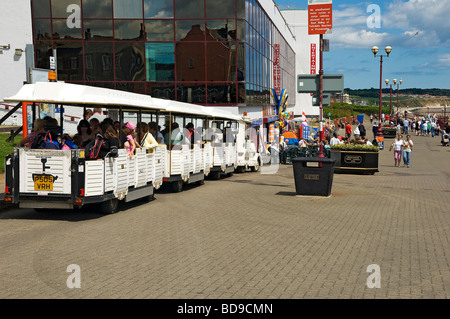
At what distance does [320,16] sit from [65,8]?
23492 mm

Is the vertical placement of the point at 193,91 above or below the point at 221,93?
above

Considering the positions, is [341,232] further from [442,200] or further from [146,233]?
[442,200]

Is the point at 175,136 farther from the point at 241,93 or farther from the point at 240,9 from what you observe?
the point at 240,9

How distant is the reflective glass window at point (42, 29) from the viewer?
35.6 metres

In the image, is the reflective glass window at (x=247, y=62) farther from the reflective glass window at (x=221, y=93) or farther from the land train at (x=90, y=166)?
the land train at (x=90, y=166)

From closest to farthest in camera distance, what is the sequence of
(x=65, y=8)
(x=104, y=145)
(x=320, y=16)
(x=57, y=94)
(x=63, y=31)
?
(x=57, y=94) < (x=104, y=145) < (x=320, y=16) < (x=65, y=8) < (x=63, y=31)

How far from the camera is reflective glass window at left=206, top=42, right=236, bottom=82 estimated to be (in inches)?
1425

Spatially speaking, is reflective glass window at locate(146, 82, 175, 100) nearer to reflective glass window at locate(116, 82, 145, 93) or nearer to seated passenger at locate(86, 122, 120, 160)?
reflective glass window at locate(116, 82, 145, 93)

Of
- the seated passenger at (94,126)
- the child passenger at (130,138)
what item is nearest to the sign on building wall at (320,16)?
the child passenger at (130,138)

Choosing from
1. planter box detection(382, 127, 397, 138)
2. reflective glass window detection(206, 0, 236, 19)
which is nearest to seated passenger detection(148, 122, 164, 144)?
reflective glass window detection(206, 0, 236, 19)

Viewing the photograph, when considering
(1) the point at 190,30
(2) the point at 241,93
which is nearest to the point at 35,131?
(1) the point at 190,30

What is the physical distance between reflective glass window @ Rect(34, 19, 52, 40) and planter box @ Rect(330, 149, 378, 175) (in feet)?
67.7

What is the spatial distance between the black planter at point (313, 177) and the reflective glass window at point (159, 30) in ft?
75.6

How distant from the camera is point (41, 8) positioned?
35438mm
